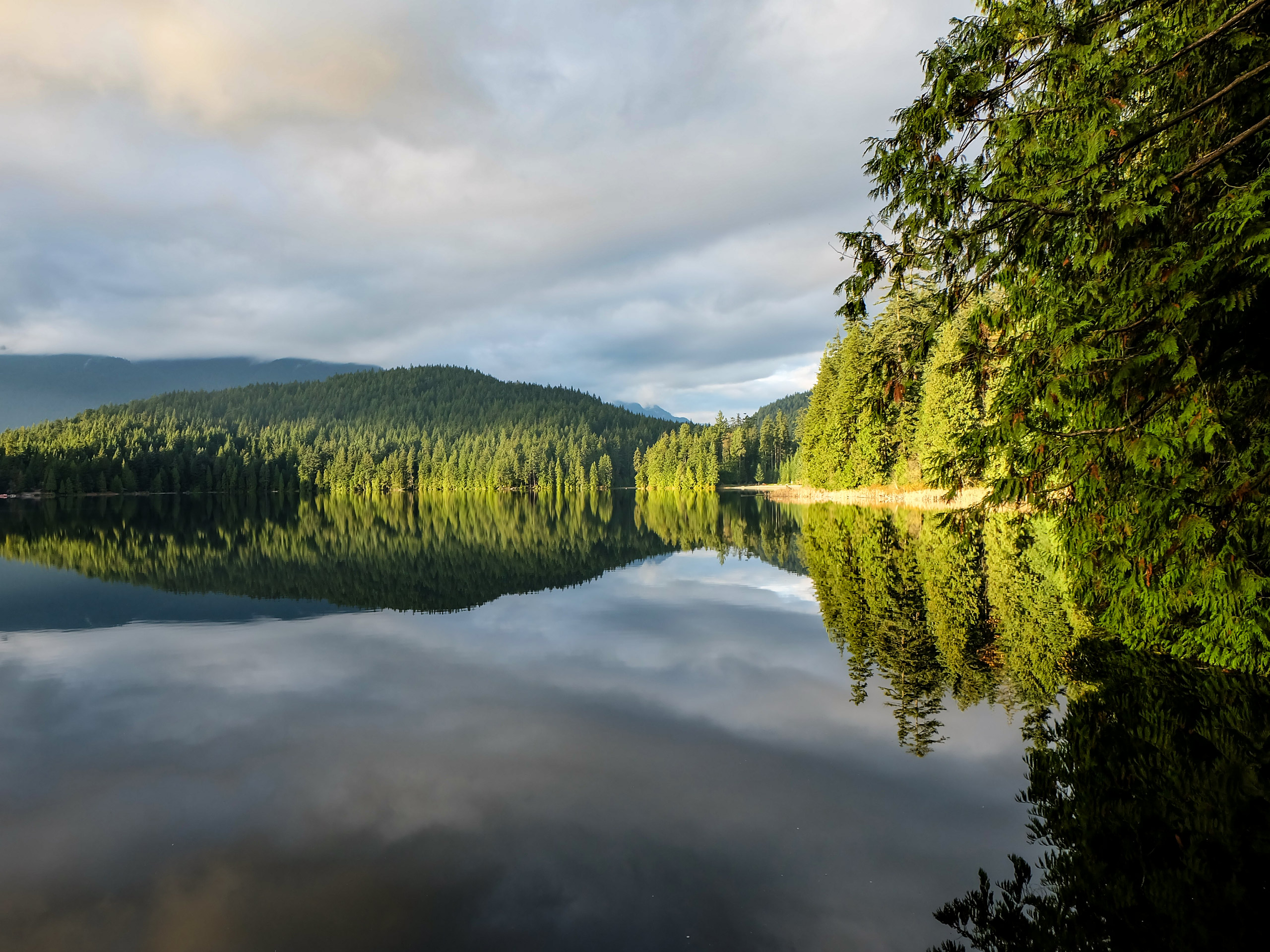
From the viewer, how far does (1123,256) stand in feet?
23.1

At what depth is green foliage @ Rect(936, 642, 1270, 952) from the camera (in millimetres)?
4434

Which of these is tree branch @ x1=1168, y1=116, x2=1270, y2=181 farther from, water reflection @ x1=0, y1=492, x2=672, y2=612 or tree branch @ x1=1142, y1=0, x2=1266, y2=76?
water reflection @ x1=0, y1=492, x2=672, y2=612

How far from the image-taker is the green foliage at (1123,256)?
20.1 feet

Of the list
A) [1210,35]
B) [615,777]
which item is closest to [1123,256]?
[1210,35]

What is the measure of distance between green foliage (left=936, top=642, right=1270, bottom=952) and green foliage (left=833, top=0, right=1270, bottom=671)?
5.72 feet

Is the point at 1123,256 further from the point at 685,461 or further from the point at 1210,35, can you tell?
the point at 685,461

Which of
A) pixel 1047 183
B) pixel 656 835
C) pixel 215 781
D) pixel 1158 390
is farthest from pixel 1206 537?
pixel 215 781

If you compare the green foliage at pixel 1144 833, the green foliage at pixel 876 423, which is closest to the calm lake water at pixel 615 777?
the green foliage at pixel 1144 833

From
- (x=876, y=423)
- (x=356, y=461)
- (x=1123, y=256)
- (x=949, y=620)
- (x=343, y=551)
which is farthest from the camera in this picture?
(x=356, y=461)

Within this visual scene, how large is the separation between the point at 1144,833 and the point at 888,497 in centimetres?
5170

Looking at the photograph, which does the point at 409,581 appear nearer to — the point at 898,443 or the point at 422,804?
the point at 422,804

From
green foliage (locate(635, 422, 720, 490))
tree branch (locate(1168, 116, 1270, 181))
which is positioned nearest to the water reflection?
tree branch (locate(1168, 116, 1270, 181))

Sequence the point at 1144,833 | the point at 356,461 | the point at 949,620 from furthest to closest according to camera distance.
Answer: the point at 356,461 < the point at 949,620 < the point at 1144,833

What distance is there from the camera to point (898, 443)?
53.8 meters
